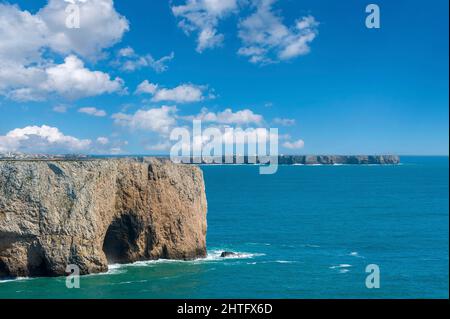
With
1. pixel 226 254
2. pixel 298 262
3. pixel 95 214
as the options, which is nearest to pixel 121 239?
pixel 95 214

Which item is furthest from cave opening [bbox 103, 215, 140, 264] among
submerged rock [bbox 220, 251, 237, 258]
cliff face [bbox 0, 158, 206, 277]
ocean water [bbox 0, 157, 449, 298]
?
submerged rock [bbox 220, 251, 237, 258]

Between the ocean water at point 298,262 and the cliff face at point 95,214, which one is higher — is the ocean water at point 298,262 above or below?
below

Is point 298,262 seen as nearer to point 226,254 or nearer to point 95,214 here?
point 226,254

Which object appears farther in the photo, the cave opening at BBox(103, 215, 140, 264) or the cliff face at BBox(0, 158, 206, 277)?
the cave opening at BBox(103, 215, 140, 264)

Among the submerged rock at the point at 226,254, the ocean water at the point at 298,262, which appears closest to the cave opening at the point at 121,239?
the ocean water at the point at 298,262

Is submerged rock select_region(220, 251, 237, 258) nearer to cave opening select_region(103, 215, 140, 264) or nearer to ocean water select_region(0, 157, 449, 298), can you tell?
ocean water select_region(0, 157, 449, 298)

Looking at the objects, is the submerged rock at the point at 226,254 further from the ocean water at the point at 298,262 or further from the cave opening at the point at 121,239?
the cave opening at the point at 121,239

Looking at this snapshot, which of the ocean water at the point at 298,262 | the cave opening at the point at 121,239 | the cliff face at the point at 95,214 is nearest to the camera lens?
the ocean water at the point at 298,262
